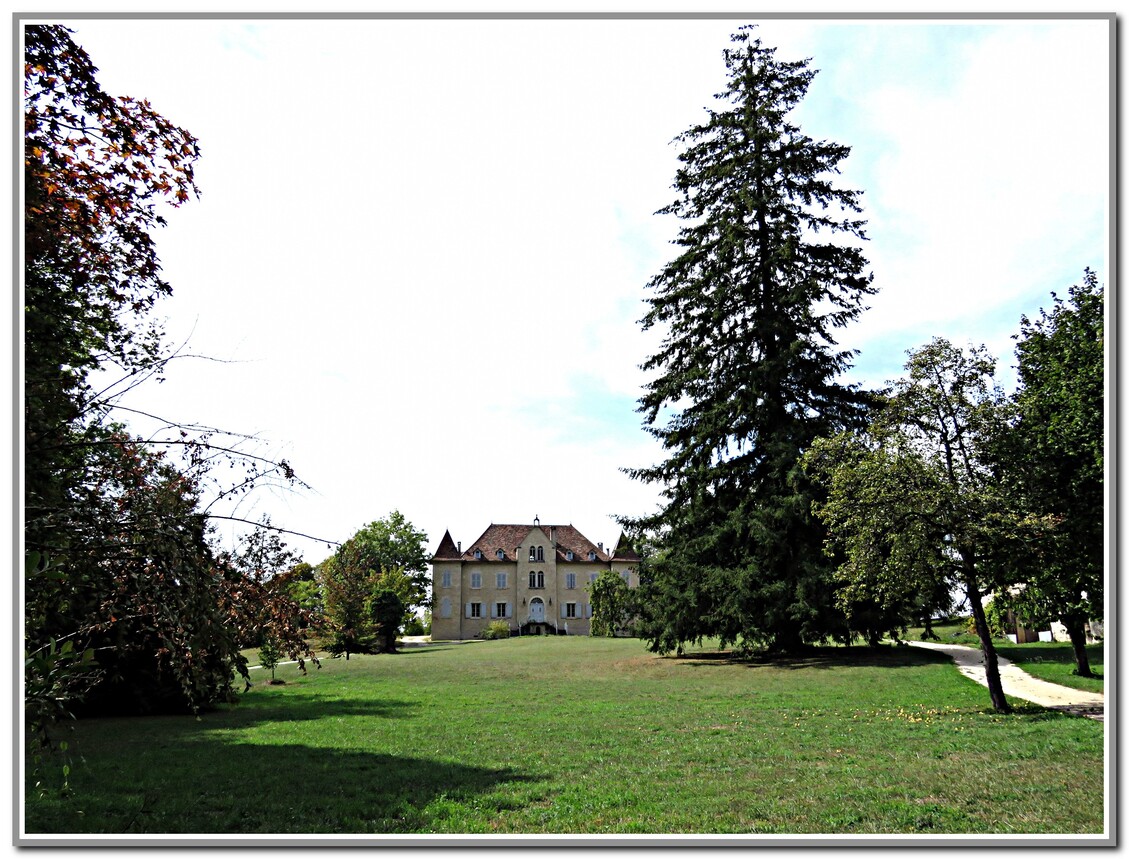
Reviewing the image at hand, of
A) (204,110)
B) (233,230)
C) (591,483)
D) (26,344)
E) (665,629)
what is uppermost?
(204,110)

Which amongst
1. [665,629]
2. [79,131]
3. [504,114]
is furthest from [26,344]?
[665,629]

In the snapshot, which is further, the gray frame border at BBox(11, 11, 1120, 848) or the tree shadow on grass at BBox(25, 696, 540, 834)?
the tree shadow on grass at BBox(25, 696, 540, 834)

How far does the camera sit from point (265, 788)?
6.59 meters

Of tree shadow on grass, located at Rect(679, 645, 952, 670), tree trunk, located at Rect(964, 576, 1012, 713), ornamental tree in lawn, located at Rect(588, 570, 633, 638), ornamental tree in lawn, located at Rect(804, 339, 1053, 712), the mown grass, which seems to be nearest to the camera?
ornamental tree in lawn, located at Rect(804, 339, 1053, 712)

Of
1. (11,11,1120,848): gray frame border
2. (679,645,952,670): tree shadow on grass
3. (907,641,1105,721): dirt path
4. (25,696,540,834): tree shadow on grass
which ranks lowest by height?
(679,645,952,670): tree shadow on grass

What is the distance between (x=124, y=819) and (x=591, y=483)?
5.43 meters

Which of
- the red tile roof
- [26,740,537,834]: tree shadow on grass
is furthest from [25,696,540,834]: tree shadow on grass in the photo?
the red tile roof

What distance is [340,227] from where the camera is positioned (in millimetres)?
6312

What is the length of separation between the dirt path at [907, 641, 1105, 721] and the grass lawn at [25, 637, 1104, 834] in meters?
0.52

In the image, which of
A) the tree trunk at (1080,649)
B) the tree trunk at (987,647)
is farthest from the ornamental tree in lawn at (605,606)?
the tree trunk at (987,647)

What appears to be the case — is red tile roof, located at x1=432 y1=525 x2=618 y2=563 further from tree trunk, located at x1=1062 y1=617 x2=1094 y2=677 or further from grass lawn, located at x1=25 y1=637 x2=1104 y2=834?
tree trunk, located at x1=1062 y1=617 x2=1094 y2=677

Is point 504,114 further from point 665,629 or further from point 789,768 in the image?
point 665,629

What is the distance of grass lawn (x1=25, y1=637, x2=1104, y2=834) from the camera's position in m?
5.38
